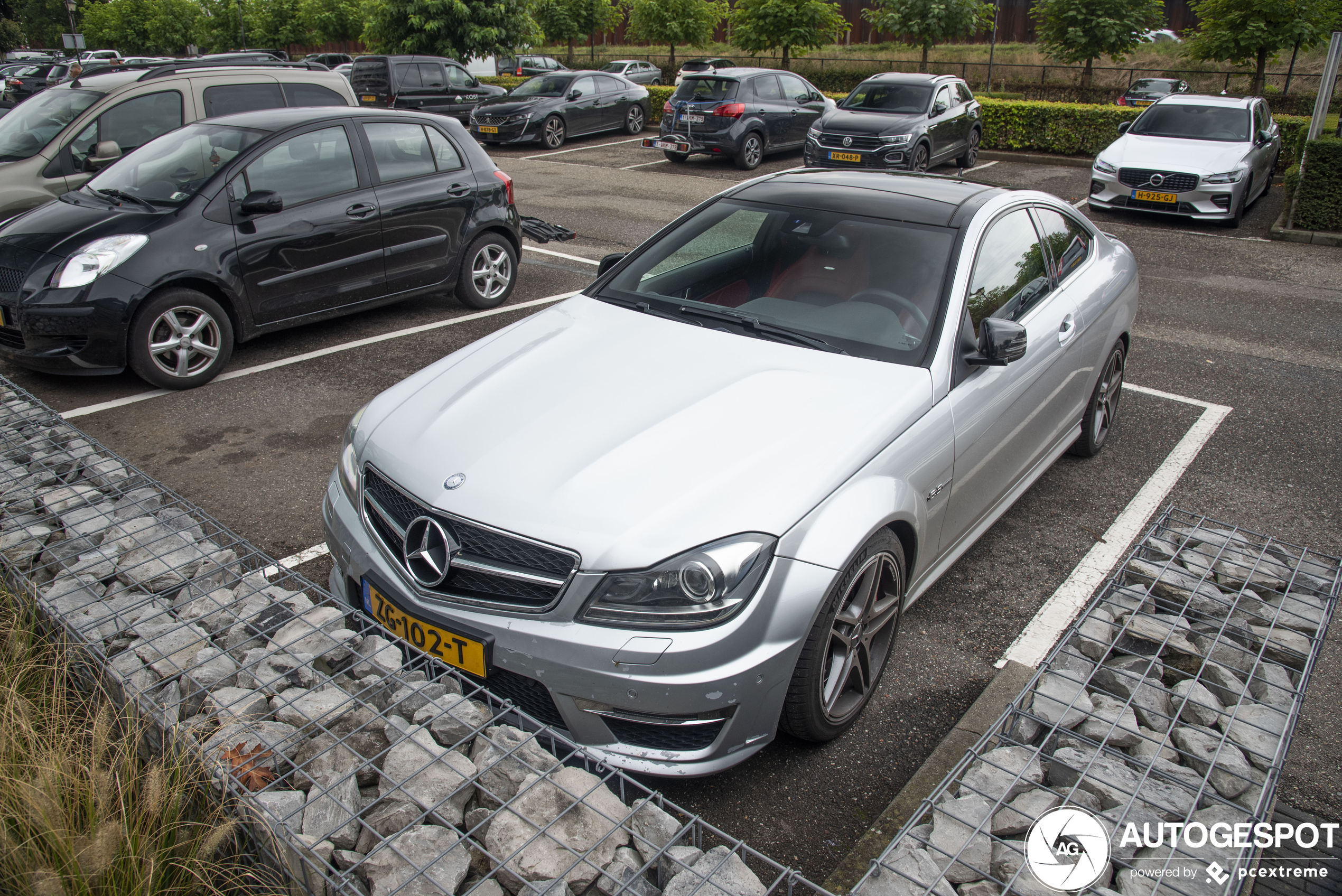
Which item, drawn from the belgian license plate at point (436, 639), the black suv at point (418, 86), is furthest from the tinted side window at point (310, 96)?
the black suv at point (418, 86)

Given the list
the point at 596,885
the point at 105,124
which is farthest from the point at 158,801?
the point at 105,124

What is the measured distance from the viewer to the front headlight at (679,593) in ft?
8.71

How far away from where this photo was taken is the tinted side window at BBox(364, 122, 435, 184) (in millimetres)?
7125

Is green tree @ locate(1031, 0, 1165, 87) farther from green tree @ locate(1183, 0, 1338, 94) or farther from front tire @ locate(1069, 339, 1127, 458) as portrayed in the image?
front tire @ locate(1069, 339, 1127, 458)

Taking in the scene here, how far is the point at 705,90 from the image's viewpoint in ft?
54.0

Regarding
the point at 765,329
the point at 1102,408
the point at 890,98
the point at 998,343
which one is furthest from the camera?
the point at 890,98

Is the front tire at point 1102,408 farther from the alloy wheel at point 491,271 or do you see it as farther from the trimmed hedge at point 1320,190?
the trimmed hedge at point 1320,190

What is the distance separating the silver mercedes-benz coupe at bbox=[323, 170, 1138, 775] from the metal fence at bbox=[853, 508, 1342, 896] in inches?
24.2

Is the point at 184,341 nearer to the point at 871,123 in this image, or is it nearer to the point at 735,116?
the point at 871,123

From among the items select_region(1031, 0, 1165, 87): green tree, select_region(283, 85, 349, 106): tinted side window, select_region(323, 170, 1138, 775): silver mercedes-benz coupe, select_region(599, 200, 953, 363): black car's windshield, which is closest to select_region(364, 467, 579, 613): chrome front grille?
select_region(323, 170, 1138, 775): silver mercedes-benz coupe

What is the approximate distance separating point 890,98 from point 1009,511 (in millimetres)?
12040

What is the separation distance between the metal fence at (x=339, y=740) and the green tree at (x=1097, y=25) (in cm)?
2750

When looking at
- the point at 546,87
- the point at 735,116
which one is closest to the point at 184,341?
the point at 735,116

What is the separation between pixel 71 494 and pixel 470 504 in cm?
200
